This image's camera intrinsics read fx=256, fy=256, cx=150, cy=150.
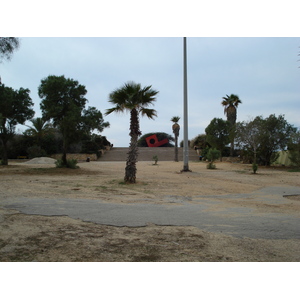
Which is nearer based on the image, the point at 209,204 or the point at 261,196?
the point at 209,204

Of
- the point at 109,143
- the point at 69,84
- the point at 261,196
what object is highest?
the point at 69,84

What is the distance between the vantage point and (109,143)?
4831 centimetres

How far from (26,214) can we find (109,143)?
4376 centimetres

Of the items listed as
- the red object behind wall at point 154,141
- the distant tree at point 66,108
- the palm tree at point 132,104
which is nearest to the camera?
the palm tree at point 132,104

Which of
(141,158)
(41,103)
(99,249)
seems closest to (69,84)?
(41,103)

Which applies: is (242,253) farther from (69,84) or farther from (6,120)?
(6,120)

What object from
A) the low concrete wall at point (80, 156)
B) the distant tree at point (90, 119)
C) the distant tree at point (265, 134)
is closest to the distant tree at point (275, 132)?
the distant tree at point (265, 134)

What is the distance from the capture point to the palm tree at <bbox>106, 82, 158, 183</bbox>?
10648mm

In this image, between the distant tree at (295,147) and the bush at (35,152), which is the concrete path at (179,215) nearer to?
the distant tree at (295,147)

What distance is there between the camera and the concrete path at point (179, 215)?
14.4 ft

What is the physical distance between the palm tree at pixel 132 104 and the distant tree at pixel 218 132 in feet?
69.8

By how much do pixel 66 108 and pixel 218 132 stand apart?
64.5ft

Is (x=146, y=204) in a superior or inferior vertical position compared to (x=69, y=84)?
inferior

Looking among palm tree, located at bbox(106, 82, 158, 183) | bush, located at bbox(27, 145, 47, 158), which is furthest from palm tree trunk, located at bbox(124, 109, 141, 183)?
bush, located at bbox(27, 145, 47, 158)
